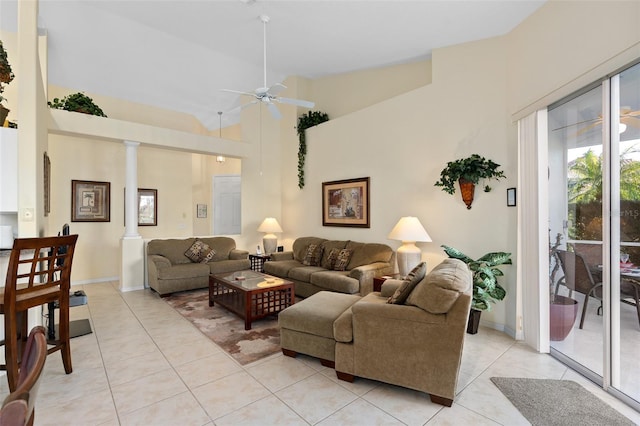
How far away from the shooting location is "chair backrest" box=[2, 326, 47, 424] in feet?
2.07

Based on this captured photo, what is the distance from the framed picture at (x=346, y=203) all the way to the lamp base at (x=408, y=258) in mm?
1104

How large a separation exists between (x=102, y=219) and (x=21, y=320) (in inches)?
164

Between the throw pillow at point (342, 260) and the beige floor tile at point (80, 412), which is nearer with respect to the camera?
the beige floor tile at point (80, 412)

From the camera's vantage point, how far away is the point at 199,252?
5.45 meters

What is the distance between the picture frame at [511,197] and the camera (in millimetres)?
3285

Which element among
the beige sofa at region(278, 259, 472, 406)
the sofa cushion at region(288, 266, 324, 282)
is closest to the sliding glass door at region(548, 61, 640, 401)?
the beige sofa at region(278, 259, 472, 406)

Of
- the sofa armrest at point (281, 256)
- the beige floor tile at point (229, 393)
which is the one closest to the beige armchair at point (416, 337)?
the beige floor tile at point (229, 393)

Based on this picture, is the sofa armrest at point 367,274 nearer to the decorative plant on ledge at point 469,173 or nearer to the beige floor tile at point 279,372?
the decorative plant on ledge at point 469,173

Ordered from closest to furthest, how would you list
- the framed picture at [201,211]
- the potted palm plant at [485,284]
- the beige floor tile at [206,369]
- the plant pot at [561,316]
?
1. the beige floor tile at [206,369]
2. the plant pot at [561,316]
3. the potted palm plant at [485,284]
4. the framed picture at [201,211]

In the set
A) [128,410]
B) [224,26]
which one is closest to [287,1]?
[224,26]

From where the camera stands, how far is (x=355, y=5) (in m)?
3.53

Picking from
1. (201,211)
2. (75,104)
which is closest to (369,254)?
(75,104)

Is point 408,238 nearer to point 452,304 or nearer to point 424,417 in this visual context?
point 452,304

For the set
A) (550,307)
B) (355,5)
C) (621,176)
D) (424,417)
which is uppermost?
(355,5)
